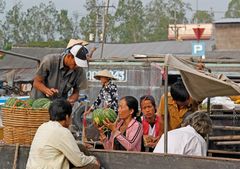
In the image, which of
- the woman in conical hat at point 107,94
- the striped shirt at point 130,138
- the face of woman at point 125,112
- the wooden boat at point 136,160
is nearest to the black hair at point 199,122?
the wooden boat at point 136,160

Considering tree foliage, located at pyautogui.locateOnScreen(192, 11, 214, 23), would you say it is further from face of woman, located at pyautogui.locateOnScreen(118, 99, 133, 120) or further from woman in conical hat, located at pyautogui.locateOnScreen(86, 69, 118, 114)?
face of woman, located at pyautogui.locateOnScreen(118, 99, 133, 120)

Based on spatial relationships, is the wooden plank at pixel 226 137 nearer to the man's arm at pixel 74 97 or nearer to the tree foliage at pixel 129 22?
the man's arm at pixel 74 97

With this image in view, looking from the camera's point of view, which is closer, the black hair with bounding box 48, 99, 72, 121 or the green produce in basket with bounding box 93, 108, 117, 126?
the black hair with bounding box 48, 99, 72, 121

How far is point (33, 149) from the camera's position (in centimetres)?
502

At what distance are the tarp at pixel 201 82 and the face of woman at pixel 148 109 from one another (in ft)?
2.64

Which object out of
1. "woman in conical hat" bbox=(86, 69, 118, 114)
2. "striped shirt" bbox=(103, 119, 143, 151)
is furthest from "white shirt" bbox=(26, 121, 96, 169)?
"woman in conical hat" bbox=(86, 69, 118, 114)

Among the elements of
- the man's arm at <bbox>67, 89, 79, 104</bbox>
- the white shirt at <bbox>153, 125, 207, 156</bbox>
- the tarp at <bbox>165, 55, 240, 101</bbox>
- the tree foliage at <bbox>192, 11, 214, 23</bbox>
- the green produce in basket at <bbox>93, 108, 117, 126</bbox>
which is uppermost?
the tree foliage at <bbox>192, 11, 214, 23</bbox>

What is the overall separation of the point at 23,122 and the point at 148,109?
124 cm

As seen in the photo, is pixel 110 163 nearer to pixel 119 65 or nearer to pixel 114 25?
pixel 119 65

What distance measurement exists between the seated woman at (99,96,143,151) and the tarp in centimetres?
61

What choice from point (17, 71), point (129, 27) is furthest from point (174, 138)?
point (129, 27)

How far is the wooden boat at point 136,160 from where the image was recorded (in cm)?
457

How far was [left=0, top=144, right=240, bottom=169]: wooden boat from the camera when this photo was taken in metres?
4.57

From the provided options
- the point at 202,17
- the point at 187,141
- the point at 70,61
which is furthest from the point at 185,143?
the point at 202,17
